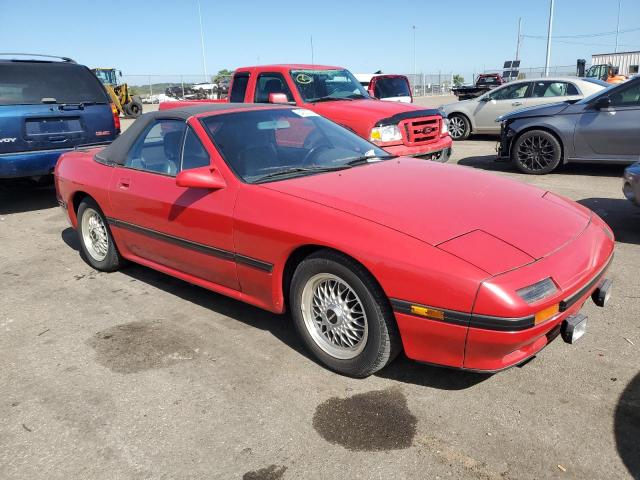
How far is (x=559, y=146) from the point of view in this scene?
315 inches

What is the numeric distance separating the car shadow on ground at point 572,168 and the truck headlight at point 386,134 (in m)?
2.57

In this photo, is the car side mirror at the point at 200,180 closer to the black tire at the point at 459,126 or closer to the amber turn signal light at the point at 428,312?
the amber turn signal light at the point at 428,312

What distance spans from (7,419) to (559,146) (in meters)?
7.85

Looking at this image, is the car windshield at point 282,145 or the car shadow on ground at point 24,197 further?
the car shadow on ground at point 24,197

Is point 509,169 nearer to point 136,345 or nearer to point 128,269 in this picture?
point 128,269

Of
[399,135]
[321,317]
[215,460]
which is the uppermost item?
[399,135]

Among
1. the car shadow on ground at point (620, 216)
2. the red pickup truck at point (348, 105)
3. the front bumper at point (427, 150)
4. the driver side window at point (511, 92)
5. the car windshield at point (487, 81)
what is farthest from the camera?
the car windshield at point (487, 81)

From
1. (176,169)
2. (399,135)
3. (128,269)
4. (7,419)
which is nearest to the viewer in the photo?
(7,419)

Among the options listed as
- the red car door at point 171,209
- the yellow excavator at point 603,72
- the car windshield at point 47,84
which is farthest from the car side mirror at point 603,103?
the yellow excavator at point 603,72

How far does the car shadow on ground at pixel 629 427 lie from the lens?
2230mm

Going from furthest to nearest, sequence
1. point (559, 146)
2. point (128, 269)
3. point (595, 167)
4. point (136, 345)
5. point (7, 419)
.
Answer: point (595, 167)
point (559, 146)
point (128, 269)
point (136, 345)
point (7, 419)

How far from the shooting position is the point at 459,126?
12938mm

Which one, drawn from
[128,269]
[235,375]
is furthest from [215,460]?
[128,269]

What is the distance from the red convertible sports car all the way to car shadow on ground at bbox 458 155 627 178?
5617 mm
